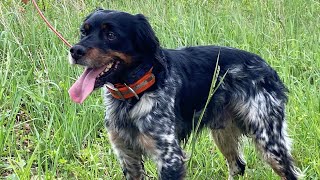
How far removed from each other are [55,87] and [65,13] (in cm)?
175

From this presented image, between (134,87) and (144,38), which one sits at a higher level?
(144,38)

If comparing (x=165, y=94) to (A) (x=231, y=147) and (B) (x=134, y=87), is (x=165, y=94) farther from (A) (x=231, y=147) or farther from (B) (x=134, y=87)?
(A) (x=231, y=147)

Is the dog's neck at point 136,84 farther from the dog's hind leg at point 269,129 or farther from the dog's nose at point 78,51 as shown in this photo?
the dog's hind leg at point 269,129

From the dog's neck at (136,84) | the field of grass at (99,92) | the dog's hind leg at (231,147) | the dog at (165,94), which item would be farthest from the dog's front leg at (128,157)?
the dog's hind leg at (231,147)

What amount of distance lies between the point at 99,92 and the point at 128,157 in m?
1.56

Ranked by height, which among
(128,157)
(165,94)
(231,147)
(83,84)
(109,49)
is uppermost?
(109,49)

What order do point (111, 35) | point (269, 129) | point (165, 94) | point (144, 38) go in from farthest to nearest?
point (269, 129)
point (165, 94)
point (144, 38)
point (111, 35)

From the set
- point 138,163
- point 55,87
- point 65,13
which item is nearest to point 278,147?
point 138,163

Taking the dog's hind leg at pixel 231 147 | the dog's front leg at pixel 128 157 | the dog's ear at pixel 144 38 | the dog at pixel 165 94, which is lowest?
the dog's hind leg at pixel 231 147

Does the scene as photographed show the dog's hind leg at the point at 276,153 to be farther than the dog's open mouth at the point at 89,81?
Yes

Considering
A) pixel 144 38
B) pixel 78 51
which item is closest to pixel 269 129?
pixel 144 38

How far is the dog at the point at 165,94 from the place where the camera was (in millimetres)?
3586

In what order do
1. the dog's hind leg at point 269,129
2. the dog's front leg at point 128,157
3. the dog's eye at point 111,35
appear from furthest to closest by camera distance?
the dog's hind leg at point 269,129 → the dog's front leg at point 128,157 → the dog's eye at point 111,35

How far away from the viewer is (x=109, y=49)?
3.54 meters
